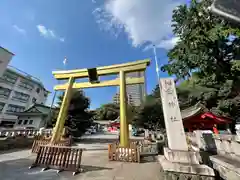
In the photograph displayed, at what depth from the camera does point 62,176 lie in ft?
14.6

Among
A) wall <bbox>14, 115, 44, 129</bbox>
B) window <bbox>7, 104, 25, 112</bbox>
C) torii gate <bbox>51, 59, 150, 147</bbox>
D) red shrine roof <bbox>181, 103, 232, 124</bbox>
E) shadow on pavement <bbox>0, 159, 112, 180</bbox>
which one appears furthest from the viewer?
window <bbox>7, 104, 25, 112</bbox>

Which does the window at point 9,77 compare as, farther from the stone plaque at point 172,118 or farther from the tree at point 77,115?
the stone plaque at point 172,118

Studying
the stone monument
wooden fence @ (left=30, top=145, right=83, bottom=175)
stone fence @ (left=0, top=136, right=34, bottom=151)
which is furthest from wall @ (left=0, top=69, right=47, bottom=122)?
the stone monument

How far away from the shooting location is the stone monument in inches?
131

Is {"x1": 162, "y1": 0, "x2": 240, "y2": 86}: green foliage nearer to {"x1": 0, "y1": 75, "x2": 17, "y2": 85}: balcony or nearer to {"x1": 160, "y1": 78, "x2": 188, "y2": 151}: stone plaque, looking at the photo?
{"x1": 160, "y1": 78, "x2": 188, "y2": 151}: stone plaque

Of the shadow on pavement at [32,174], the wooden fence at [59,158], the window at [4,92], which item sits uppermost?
the window at [4,92]

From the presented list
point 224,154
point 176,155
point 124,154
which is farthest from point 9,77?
point 224,154

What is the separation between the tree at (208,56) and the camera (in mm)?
12977

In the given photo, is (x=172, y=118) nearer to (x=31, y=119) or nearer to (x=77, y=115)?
(x=77, y=115)

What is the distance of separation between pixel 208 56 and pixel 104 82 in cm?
1136

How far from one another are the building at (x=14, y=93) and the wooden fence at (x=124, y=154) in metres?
23.2

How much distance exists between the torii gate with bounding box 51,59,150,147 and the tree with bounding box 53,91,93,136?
511 cm

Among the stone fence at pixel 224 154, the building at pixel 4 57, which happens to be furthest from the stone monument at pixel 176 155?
the building at pixel 4 57

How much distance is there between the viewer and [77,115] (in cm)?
1505
